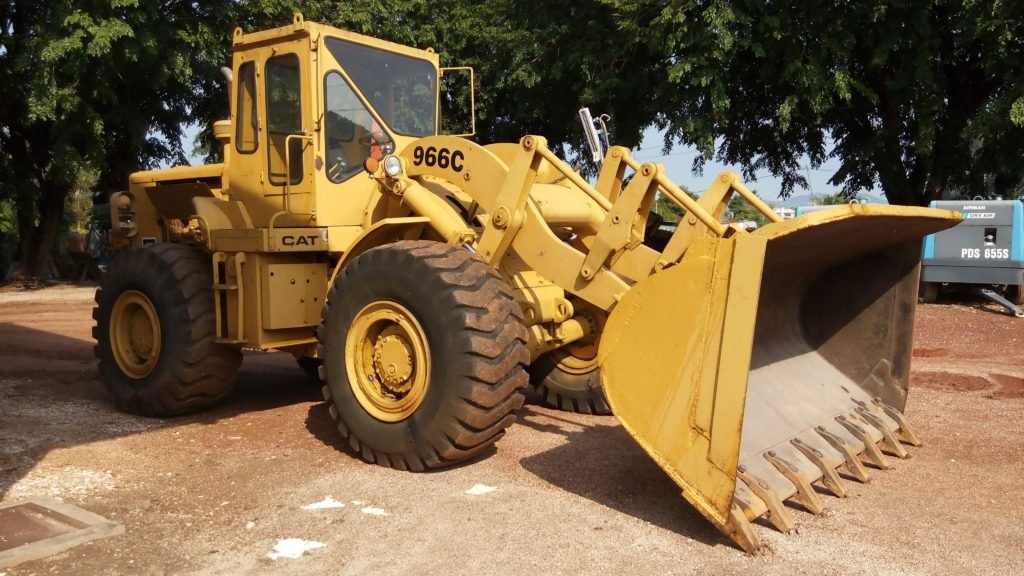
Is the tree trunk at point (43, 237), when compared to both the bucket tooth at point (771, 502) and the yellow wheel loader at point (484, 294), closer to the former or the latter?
the yellow wheel loader at point (484, 294)

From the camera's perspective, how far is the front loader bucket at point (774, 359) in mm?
3891

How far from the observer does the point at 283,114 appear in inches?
249

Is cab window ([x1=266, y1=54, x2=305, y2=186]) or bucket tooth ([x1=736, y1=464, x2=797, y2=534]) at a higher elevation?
cab window ([x1=266, y1=54, x2=305, y2=186])

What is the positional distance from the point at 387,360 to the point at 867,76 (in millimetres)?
14518

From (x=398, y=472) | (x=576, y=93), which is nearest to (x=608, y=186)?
(x=398, y=472)

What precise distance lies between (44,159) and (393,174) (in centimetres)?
1878

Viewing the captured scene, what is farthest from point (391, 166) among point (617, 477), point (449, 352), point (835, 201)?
point (835, 201)

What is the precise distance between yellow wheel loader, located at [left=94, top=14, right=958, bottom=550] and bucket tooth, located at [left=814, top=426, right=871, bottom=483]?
0.07 feet

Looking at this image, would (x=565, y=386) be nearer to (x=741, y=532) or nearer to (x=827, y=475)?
(x=827, y=475)

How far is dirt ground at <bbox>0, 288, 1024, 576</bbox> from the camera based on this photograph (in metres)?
3.85

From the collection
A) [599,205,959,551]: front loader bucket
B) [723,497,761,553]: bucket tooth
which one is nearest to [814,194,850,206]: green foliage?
[599,205,959,551]: front loader bucket

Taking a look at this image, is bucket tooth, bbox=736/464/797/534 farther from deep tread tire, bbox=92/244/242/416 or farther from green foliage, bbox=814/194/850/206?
green foliage, bbox=814/194/850/206

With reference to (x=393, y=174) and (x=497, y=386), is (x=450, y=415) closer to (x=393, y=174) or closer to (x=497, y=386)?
(x=497, y=386)

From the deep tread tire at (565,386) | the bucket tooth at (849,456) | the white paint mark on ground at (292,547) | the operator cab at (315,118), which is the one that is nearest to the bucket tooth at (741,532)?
the bucket tooth at (849,456)
